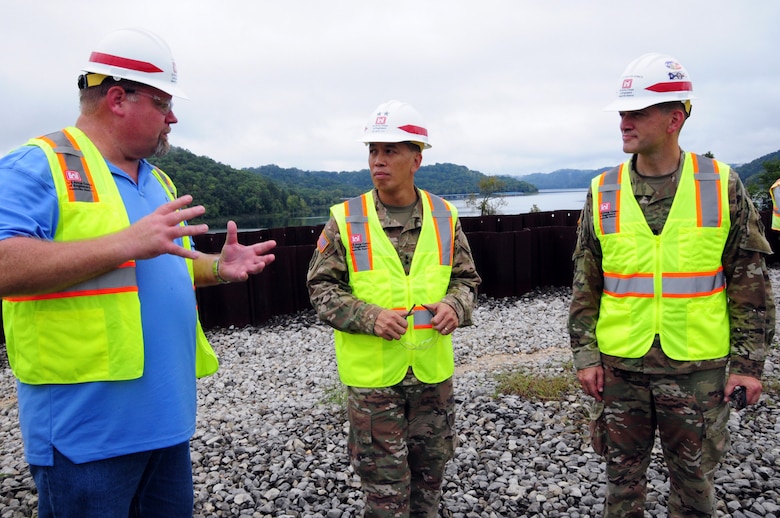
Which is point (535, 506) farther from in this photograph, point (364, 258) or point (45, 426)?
point (45, 426)

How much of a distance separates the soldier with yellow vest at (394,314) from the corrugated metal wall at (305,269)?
6172 mm

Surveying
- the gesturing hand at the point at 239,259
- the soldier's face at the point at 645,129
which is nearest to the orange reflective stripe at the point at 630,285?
the soldier's face at the point at 645,129

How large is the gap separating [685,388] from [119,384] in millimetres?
2475

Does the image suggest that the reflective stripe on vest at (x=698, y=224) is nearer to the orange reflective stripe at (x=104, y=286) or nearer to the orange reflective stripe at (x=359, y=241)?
the orange reflective stripe at (x=359, y=241)

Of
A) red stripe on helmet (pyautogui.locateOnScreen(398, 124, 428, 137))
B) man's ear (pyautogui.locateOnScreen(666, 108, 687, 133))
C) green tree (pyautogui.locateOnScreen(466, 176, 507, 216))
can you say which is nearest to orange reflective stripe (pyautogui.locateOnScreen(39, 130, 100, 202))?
red stripe on helmet (pyautogui.locateOnScreen(398, 124, 428, 137))

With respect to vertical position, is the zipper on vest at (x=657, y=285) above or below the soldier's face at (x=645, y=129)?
below

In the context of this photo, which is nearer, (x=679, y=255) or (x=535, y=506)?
(x=679, y=255)

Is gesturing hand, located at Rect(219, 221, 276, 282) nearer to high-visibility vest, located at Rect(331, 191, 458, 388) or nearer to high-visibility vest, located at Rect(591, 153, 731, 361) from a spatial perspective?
high-visibility vest, located at Rect(331, 191, 458, 388)

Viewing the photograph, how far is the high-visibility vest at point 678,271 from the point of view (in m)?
2.57

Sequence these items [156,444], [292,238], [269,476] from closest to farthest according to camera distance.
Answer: [156,444] < [269,476] < [292,238]

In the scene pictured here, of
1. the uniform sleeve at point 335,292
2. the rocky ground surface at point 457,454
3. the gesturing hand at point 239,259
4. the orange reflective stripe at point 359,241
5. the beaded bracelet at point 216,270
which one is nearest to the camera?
the gesturing hand at point 239,259

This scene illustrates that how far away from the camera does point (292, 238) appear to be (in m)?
14.1

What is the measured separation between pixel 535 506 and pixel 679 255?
1810 millimetres

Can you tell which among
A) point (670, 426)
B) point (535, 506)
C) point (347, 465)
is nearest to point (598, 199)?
point (670, 426)
